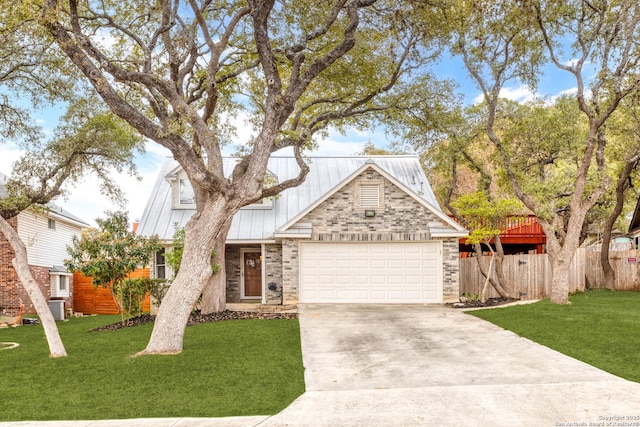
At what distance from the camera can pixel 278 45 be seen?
536 inches

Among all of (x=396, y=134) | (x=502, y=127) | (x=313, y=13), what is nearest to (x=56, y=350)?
(x=313, y=13)

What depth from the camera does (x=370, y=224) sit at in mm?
17625

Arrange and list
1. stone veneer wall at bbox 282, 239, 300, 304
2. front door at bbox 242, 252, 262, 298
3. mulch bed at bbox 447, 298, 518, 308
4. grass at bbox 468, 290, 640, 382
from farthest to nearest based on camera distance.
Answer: front door at bbox 242, 252, 262, 298 → stone veneer wall at bbox 282, 239, 300, 304 → mulch bed at bbox 447, 298, 518, 308 → grass at bbox 468, 290, 640, 382

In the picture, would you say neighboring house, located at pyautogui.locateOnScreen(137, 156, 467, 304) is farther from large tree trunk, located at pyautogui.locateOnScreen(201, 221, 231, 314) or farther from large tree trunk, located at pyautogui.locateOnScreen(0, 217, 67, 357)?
large tree trunk, located at pyautogui.locateOnScreen(0, 217, 67, 357)

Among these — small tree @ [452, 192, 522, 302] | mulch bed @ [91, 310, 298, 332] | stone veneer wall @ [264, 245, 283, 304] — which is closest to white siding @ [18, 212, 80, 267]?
mulch bed @ [91, 310, 298, 332]

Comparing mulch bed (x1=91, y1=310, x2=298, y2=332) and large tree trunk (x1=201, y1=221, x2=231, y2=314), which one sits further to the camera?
large tree trunk (x1=201, y1=221, x2=231, y2=314)

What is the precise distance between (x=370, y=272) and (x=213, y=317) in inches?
220

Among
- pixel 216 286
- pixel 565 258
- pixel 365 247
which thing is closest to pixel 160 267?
pixel 216 286

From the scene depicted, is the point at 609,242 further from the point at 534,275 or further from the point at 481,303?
the point at 481,303

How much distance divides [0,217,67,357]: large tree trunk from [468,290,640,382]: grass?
893 centimetres

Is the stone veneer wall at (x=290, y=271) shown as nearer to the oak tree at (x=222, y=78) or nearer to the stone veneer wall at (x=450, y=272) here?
the oak tree at (x=222, y=78)

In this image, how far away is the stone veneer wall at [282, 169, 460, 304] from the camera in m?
17.4

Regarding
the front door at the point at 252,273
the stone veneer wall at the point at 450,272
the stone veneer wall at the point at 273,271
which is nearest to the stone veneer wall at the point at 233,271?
the front door at the point at 252,273

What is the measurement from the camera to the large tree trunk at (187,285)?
9117 millimetres
